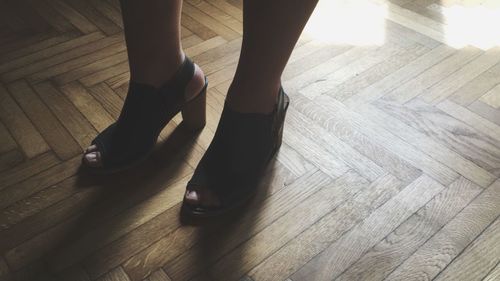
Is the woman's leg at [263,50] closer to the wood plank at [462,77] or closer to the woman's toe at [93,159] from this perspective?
the woman's toe at [93,159]

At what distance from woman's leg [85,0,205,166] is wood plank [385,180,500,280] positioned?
1.33 ft

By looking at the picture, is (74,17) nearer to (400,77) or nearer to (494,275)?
(400,77)

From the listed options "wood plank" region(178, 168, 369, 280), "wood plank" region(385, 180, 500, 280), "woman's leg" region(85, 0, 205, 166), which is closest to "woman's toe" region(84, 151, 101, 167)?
"woman's leg" region(85, 0, 205, 166)

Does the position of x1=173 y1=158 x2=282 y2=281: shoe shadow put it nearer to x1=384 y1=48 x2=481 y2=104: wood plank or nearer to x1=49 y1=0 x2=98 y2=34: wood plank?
x1=384 y1=48 x2=481 y2=104: wood plank

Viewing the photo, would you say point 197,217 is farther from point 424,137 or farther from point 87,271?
point 424,137

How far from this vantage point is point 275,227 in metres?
0.57

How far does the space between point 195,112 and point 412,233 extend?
0.38 metres

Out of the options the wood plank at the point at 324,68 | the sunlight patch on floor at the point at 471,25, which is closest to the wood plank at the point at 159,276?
the wood plank at the point at 324,68

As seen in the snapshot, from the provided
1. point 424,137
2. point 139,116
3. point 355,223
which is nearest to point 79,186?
point 139,116

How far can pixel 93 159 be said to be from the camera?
2.01 feet

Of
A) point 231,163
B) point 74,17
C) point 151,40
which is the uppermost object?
point 151,40

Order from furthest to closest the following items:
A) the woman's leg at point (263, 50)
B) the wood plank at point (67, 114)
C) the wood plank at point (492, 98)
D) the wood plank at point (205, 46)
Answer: the wood plank at point (205, 46) → the wood plank at point (492, 98) → the wood plank at point (67, 114) → the woman's leg at point (263, 50)

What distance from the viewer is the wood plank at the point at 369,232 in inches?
20.6

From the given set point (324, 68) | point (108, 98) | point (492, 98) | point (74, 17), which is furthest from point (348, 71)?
point (74, 17)
